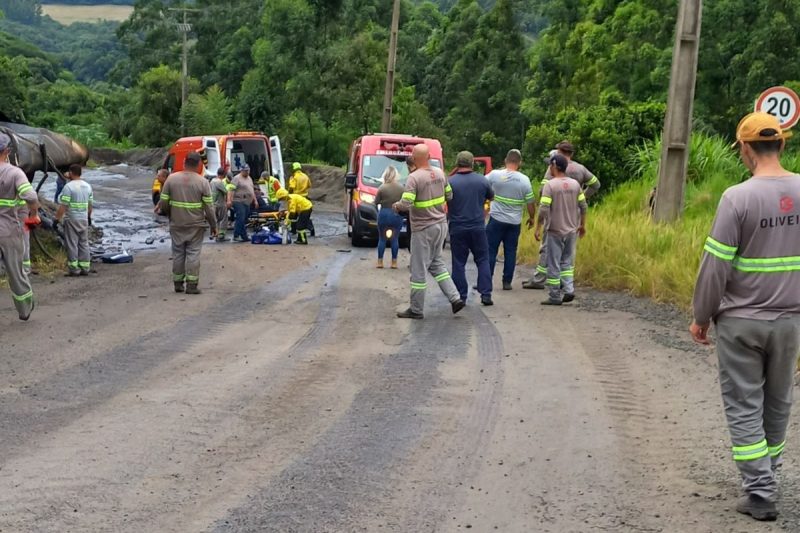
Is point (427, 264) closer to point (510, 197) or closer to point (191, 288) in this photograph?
point (510, 197)

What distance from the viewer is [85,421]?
7504 millimetres

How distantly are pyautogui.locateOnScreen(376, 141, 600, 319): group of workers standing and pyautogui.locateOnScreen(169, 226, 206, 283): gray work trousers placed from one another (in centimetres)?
306

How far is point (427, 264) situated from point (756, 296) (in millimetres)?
7171

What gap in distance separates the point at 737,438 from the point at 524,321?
21.5 feet

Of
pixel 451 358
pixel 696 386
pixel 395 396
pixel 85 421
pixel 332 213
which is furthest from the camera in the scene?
pixel 332 213

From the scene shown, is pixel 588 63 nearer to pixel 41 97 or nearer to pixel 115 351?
pixel 115 351

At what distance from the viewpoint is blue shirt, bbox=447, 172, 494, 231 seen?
12977 mm

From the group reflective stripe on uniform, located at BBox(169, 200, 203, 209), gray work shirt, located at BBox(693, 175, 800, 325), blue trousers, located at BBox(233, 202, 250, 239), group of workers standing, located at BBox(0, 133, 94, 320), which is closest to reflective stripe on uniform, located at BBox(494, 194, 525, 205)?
reflective stripe on uniform, located at BBox(169, 200, 203, 209)

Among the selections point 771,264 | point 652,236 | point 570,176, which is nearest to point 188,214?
point 570,176

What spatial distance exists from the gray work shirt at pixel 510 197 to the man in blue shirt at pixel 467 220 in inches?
48.2

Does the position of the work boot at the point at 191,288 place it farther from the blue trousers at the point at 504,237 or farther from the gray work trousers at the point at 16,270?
the blue trousers at the point at 504,237

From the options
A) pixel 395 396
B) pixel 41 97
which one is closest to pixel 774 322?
pixel 395 396

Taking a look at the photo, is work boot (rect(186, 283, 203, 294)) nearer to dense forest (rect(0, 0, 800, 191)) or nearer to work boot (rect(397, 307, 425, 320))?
work boot (rect(397, 307, 425, 320))

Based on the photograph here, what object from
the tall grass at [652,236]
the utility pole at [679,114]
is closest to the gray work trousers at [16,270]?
the tall grass at [652,236]
